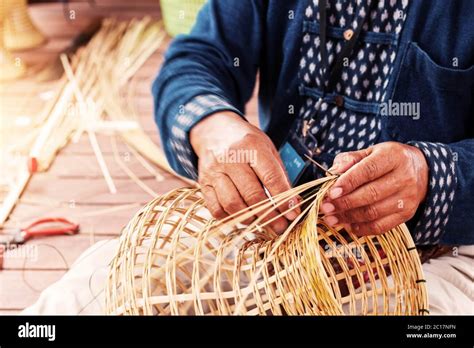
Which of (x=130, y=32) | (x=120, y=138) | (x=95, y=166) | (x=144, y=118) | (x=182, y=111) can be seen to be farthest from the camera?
(x=130, y=32)

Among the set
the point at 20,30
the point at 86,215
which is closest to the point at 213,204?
the point at 86,215

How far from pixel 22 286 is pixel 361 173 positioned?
71 cm

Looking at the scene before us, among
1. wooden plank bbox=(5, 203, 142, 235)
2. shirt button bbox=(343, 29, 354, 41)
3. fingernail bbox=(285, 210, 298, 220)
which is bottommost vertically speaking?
wooden plank bbox=(5, 203, 142, 235)

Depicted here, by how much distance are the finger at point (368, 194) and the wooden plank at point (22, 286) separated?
0.62 meters

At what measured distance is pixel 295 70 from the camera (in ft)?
3.51

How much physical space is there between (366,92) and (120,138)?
3.24 ft

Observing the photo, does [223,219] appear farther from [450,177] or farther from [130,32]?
[130,32]

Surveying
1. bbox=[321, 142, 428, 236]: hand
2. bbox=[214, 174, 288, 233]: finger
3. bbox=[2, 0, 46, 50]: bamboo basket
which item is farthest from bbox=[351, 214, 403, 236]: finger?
Result: bbox=[2, 0, 46, 50]: bamboo basket

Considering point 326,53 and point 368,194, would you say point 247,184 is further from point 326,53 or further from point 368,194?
point 326,53

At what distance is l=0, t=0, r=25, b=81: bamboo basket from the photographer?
87.8 inches

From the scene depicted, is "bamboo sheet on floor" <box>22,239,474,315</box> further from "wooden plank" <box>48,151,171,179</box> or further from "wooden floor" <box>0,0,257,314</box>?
"wooden plank" <box>48,151,171,179</box>

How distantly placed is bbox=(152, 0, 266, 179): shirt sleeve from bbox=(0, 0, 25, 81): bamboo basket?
128 centimetres

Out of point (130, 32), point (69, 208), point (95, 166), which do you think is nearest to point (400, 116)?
point (69, 208)

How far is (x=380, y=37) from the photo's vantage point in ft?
3.24
